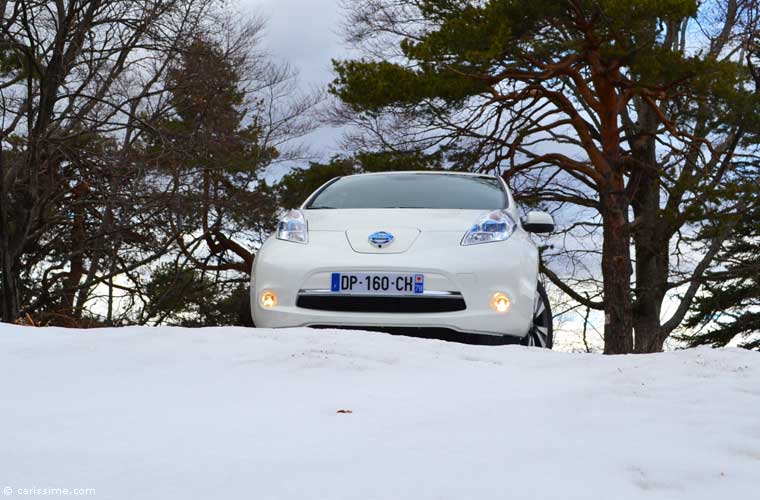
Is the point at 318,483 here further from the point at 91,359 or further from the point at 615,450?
the point at 91,359

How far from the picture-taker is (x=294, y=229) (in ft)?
19.5

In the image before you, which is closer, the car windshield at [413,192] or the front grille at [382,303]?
the front grille at [382,303]

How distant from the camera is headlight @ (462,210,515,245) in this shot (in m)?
5.66

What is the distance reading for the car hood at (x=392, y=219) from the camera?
573cm

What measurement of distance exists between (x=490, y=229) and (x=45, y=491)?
3.85 m

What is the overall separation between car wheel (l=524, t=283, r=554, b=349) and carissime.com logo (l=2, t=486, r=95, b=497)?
163 inches

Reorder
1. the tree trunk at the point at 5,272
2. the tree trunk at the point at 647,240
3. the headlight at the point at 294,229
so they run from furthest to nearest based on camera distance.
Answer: the tree trunk at the point at 647,240
the tree trunk at the point at 5,272
the headlight at the point at 294,229

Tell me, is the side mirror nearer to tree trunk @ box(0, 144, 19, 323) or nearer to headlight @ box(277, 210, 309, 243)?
headlight @ box(277, 210, 309, 243)

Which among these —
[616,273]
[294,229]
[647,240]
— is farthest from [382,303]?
[647,240]

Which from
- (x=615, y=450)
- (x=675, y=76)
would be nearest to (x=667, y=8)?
(x=675, y=76)

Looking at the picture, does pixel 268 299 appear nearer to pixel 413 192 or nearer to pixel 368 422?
pixel 413 192

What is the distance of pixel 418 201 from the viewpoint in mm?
6371

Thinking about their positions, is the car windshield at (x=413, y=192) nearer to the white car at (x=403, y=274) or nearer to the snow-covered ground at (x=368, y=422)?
the white car at (x=403, y=274)

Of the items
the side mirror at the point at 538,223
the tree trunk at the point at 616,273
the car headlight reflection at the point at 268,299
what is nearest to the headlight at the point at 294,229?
the car headlight reflection at the point at 268,299
